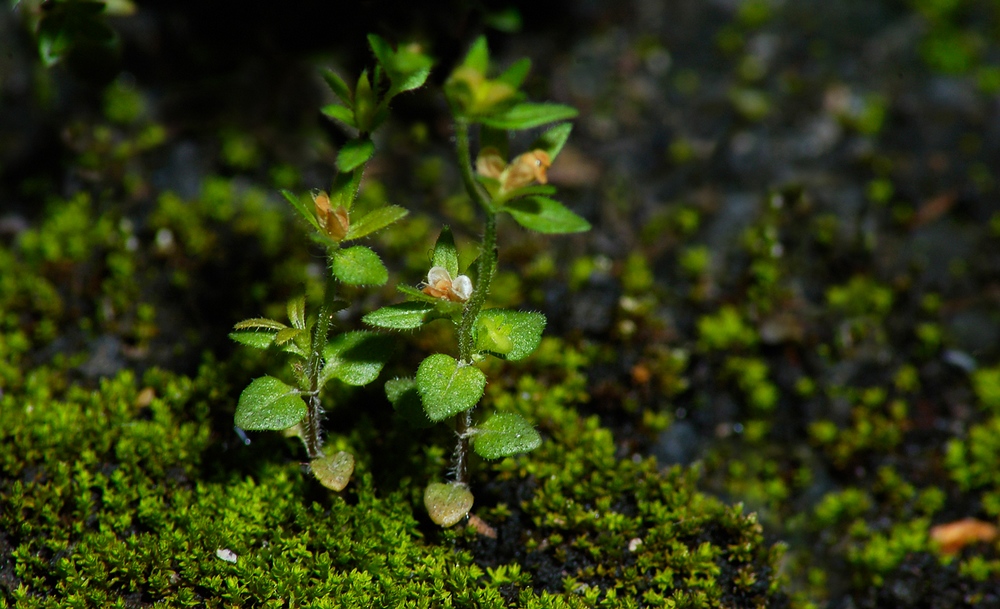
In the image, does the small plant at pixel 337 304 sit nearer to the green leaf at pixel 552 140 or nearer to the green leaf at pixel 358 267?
the green leaf at pixel 358 267

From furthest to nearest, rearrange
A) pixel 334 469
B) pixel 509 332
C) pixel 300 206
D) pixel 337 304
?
pixel 334 469 → pixel 337 304 → pixel 509 332 → pixel 300 206

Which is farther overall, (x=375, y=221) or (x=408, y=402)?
(x=408, y=402)

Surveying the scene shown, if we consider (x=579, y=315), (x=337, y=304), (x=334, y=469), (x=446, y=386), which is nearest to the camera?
(x=446, y=386)

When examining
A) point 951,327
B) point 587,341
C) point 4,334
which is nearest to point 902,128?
point 951,327

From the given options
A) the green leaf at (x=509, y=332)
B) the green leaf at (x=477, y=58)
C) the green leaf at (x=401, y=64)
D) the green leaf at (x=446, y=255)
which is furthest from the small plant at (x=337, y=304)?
the green leaf at (x=509, y=332)

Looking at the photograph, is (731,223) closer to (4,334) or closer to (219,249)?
(219,249)

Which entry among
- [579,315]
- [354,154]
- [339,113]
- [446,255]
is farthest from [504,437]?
[579,315]

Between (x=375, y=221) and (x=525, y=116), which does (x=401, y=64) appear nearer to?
(x=525, y=116)
